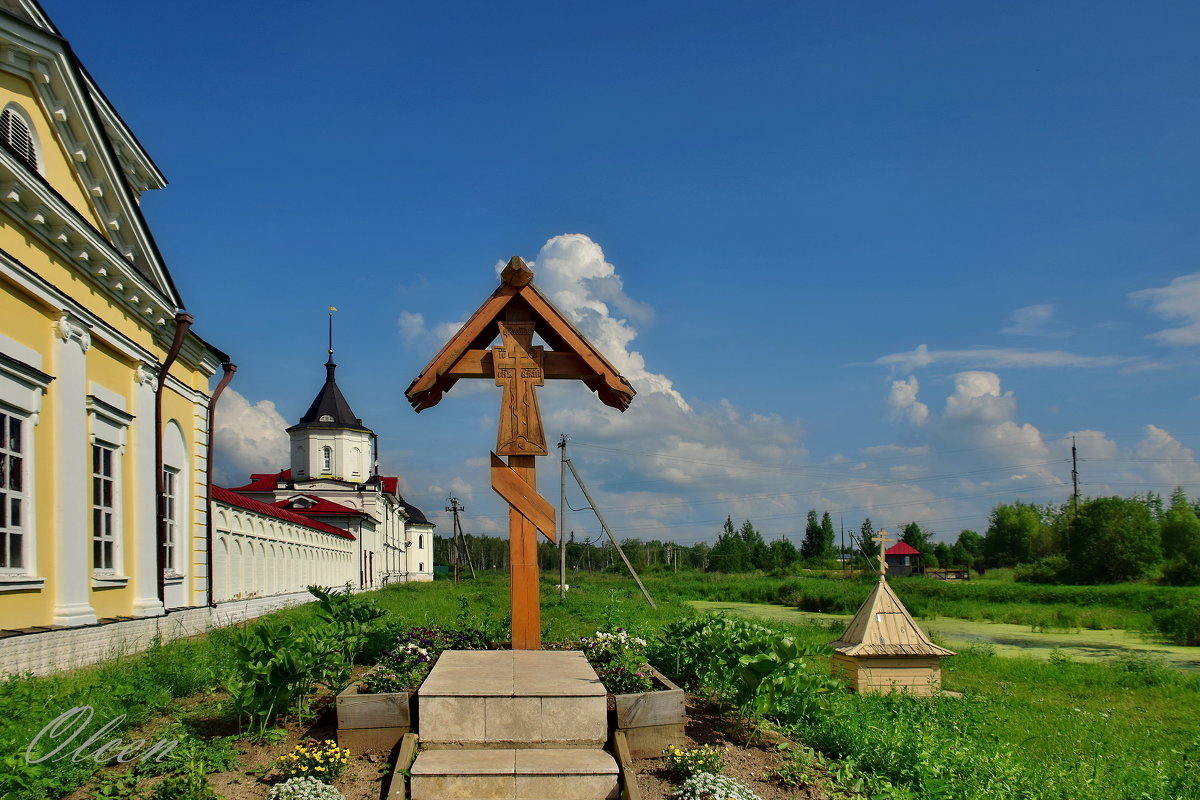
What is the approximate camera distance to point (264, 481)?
161ft

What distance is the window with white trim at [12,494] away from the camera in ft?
28.3

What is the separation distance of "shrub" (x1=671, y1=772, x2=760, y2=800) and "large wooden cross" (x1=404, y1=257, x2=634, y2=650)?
243 cm

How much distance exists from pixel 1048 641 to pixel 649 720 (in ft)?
63.8

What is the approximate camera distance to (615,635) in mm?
6691

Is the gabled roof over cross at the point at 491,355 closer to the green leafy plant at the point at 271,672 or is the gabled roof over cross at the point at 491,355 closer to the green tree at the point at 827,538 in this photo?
the green leafy plant at the point at 271,672

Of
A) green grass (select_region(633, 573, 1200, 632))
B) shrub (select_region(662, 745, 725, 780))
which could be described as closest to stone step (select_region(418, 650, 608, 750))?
shrub (select_region(662, 745, 725, 780))

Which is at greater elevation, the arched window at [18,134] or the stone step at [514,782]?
the arched window at [18,134]

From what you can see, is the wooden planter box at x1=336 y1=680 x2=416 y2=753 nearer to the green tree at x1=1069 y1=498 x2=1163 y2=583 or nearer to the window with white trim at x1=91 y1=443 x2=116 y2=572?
the window with white trim at x1=91 y1=443 x2=116 y2=572

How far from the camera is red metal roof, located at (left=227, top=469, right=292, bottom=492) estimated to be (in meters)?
46.3

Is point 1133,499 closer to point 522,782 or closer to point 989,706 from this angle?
point 989,706

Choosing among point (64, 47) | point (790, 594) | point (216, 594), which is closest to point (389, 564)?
point (790, 594)

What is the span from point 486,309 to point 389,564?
5095cm

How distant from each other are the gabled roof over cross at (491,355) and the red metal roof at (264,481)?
4145cm

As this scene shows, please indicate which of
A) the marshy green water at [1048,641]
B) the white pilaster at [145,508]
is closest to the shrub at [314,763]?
the white pilaster at [145,508]
